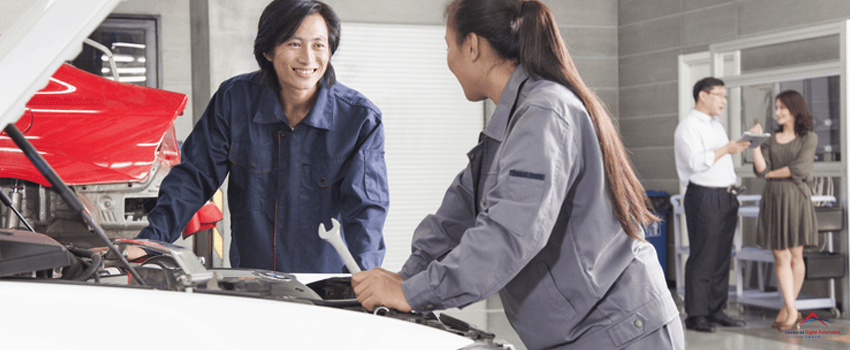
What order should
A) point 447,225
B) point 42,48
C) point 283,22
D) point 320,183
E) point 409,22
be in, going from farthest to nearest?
point 409,22 → point 320,183 → point 283,22 → point 447,225 → point 42,48

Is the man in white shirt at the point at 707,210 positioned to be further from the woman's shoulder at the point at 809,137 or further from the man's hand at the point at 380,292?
the man's hand at the point at 380,292

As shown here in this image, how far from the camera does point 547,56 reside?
4.55 ft

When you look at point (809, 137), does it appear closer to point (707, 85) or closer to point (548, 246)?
point (707, 85)

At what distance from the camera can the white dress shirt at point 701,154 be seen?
529cm

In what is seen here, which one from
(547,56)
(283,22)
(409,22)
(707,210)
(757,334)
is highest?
(409,22)

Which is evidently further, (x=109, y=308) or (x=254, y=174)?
(x=254, y=174)

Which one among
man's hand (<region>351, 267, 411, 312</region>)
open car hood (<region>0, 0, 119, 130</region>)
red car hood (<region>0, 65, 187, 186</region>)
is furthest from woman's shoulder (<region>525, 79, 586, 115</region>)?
red car hood (<region>0, 65, 187, 186</region>)

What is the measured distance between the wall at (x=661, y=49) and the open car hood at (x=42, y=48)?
7036 mm

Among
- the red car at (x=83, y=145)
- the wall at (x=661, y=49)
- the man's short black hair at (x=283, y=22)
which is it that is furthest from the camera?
the wall at (x=661, y=49)

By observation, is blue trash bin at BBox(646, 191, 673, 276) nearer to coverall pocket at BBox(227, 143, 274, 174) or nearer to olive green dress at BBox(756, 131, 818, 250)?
olive green dress at BBox(756, 131, 818, 250)

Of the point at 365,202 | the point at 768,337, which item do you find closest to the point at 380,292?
the point at 365,202

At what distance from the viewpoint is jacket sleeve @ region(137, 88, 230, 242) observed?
2.04 metres

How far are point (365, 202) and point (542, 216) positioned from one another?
1.01 m

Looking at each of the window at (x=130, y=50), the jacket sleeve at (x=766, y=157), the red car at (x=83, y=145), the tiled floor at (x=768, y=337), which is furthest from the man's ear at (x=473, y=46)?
the window at (x=130, y=50)
